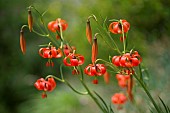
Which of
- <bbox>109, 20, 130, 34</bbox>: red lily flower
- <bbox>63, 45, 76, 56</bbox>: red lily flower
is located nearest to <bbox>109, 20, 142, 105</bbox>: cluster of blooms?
<bbox>109, 20, 130, 34</bbox>: red lily flower

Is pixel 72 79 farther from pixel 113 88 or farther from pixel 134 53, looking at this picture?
pixel 134 53

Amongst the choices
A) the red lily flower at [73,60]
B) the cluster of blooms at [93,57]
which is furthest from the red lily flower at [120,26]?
the red lily flower at [73,60]

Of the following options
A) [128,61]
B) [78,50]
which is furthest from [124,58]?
[78,50]

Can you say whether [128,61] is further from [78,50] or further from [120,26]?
[78,50]

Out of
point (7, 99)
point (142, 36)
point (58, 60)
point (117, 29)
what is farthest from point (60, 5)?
point (117, 29)

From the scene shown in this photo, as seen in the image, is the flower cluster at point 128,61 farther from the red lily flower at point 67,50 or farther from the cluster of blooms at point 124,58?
the red lily flower at point 67,50

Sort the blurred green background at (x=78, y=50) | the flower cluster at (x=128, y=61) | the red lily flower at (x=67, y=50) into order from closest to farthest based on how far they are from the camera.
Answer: the flower cluster at (x=128, y=61) < the red lily flower at (x=67, y=50) < the blurred green background at (x=78, y=50)

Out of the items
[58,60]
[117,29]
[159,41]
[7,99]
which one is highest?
[117,29]

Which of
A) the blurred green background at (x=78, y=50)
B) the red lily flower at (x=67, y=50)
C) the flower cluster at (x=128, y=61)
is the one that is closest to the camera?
the flower cluster at (x=128, y=61)
